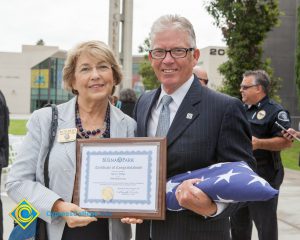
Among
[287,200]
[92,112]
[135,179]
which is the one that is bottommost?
[287,200]

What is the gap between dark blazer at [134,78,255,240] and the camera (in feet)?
7.64

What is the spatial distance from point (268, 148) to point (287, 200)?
172 inches

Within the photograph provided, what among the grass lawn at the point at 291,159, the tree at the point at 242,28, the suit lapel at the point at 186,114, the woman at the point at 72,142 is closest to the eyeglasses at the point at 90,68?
the woman at the point at 72,142

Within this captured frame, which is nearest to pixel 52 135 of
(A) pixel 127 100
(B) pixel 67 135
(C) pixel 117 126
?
(B) pixel 67 135

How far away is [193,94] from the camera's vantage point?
2479 millimetres

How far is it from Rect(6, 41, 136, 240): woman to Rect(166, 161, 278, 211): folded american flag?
0.51 m

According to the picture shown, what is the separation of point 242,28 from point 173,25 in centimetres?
1589

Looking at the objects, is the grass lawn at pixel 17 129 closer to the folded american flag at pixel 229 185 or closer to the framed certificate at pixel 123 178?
the framed certificate at pixel 123 178

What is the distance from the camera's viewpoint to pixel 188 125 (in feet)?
7.76

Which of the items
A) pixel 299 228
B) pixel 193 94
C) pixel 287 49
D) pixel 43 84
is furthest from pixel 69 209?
pixel 43 84

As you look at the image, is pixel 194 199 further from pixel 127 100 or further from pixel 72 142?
pixel 127 100

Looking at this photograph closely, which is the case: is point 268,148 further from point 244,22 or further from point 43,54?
point 43,54

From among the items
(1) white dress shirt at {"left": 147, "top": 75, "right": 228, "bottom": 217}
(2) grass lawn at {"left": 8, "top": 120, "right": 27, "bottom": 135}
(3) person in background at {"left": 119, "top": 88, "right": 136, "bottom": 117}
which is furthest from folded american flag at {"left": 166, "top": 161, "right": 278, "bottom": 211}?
(2) grass lawn at {"left": 8, "top": 120, "right": 27, "bottom": 135}

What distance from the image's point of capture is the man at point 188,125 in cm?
233
